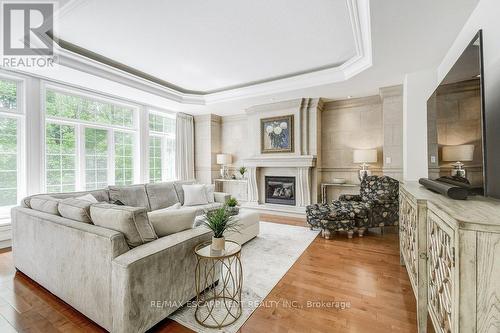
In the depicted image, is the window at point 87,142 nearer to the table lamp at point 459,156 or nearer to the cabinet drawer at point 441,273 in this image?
the cabinet drawer at point 441,273

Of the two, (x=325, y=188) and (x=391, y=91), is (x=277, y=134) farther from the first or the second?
(x=391, y=91)

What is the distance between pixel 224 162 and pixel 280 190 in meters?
1.73

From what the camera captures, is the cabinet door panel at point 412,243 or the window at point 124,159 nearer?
the cabinet door panel at point 412,243

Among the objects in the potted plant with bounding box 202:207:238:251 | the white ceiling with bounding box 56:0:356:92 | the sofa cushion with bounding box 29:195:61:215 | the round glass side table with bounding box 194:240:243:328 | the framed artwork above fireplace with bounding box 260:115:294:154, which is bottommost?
the round glass side table with bounding box 194:240:243:328

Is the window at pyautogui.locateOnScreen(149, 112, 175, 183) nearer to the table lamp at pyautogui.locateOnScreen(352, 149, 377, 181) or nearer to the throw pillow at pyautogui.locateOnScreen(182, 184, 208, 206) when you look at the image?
the throw pillow at pyautogui.locateOnScreen(182, 184, 208, 206)

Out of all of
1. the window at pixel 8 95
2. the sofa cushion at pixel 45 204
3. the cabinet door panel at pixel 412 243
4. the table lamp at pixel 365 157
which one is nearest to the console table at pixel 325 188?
the table lamp at pixel 365 157

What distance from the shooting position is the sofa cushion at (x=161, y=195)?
396 centimetres

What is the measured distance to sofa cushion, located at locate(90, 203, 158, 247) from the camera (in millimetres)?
1593

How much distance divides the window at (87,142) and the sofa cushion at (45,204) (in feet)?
5.91

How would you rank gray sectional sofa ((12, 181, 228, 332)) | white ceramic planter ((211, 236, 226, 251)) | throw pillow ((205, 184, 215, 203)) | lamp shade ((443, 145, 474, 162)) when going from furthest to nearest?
throw pillow ((205, 184, 215, 203))
white ceramic planter ((211, 236, 226, 251))
lamp shade ((443, 145, 474, 162))
gray sectional sofa ((12, 181, 228, 332))

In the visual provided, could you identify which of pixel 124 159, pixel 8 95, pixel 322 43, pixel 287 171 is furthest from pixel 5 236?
pixel 322 43

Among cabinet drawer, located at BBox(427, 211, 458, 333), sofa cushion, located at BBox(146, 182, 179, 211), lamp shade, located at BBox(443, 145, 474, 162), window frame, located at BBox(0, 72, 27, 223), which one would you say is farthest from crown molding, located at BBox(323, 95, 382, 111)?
window frame, located at BBox(0, 72, 27, 223)

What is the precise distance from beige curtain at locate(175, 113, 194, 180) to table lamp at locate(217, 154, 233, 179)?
81 cm

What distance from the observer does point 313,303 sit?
1.93 m
